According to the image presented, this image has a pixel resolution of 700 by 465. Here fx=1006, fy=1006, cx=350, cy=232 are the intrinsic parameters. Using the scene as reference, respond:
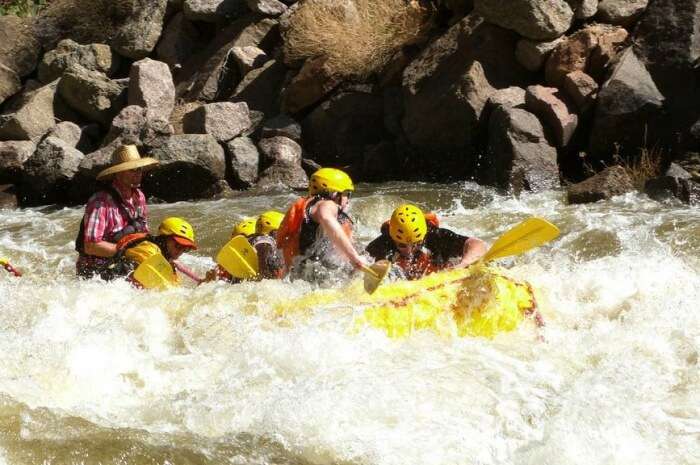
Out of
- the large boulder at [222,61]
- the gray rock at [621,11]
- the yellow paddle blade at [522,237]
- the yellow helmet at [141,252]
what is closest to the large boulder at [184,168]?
the large boulder at [222,61]

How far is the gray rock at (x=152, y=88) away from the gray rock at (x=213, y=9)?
1.33 metres

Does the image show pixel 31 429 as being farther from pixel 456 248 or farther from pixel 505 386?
pixel 456 248

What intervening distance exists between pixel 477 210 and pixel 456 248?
3349 mm

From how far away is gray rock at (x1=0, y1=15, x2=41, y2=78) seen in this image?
45.6 feet

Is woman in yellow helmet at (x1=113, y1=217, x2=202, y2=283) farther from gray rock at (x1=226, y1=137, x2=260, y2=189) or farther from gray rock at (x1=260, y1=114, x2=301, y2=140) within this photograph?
gray rock at (x1=260, y1=114, x2=301, y2=140)

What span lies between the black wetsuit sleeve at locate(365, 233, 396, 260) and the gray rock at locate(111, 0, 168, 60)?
8584mm

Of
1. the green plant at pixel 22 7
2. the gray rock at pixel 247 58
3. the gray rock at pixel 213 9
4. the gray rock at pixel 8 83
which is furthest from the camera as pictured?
the green plant at pixel 22 7

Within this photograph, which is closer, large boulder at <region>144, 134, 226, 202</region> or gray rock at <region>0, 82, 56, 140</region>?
large boulder at <region>144, 134, 226, 202</region>

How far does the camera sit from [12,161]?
11461mm

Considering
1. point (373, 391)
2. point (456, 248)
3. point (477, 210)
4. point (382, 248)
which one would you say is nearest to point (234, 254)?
point (382, 248)

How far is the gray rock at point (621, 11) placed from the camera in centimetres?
1014

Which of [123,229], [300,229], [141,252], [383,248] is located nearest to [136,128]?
[123,229]

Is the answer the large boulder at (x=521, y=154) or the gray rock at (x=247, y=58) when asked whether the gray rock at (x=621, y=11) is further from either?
the gray rock at (x=247, y=58)

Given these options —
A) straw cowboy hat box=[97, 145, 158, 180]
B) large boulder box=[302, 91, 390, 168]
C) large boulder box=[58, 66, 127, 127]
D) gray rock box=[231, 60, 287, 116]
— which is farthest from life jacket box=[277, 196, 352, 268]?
large boulder box=[58, 66, 127, 127]
